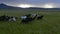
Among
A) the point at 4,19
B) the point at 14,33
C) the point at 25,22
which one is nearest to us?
the point at 14,33

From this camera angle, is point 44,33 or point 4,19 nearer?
point 44,33

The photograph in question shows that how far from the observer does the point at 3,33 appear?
24.8 feet

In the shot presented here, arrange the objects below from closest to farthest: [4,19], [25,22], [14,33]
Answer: [14,33]
[25,22]
[4,19]

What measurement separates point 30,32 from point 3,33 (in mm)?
1325

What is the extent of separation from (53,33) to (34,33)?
95 centimetres

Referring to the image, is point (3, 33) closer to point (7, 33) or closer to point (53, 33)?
point (7, 33)

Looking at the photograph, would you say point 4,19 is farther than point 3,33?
Yes

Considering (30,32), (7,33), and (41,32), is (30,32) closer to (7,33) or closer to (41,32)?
(41,32)

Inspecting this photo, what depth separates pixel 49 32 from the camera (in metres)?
7.82

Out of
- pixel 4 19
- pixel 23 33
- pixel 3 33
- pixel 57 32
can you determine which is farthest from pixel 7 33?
pixel 4 19

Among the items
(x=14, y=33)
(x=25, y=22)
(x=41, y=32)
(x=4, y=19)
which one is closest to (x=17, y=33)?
(x=14, y=33)

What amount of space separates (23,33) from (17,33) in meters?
0.29

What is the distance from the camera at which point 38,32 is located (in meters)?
7.77

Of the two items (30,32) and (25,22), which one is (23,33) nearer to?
(30,32)
